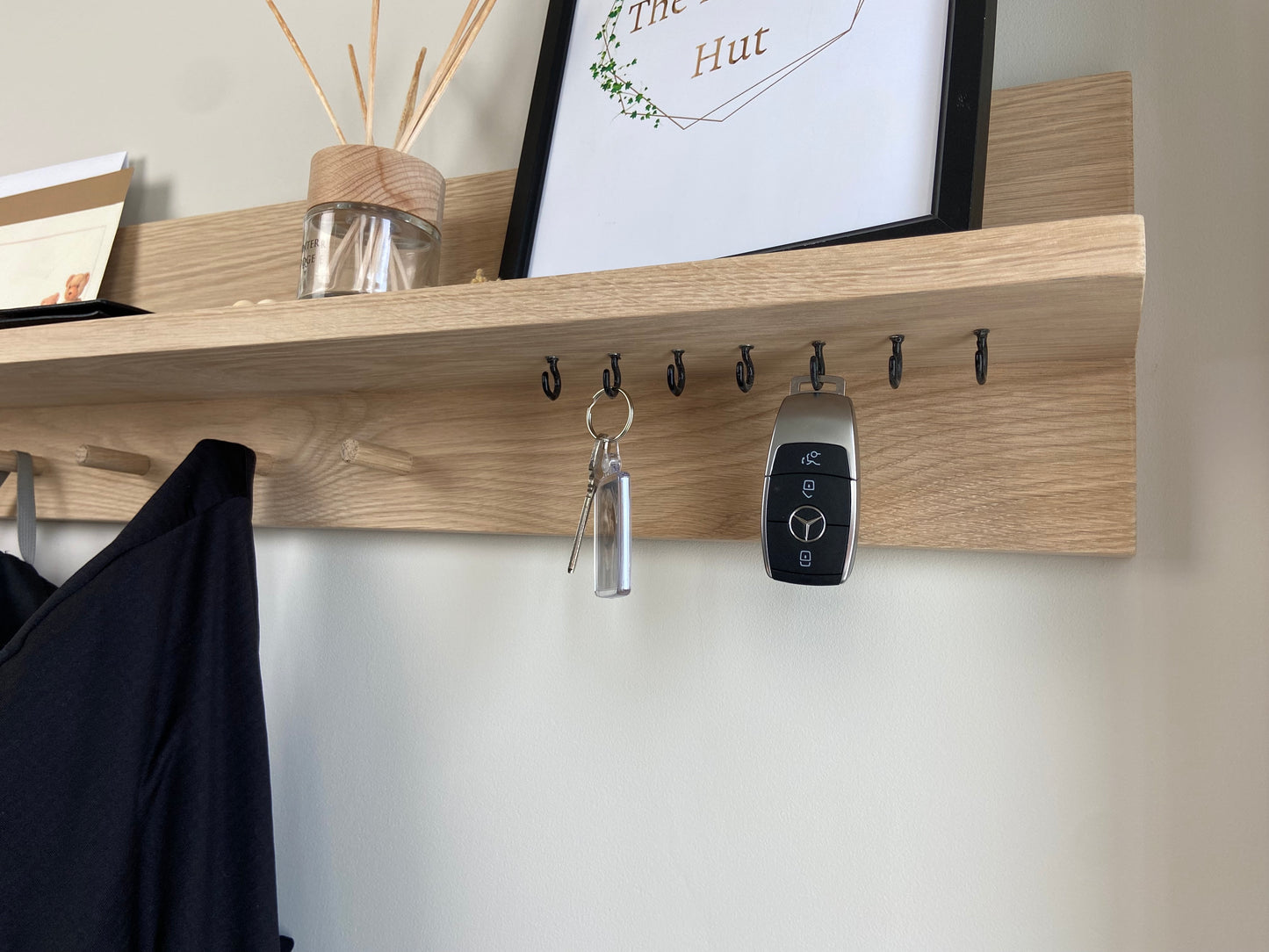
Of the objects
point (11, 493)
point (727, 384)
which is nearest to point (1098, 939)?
point (727, 384)

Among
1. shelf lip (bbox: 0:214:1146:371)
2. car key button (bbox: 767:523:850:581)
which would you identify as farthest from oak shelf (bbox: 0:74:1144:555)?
car key button (bbox: 767:523:850:581)

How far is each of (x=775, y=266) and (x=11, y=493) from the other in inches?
31.4

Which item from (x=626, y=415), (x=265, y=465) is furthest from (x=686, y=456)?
(x=265, y=465)

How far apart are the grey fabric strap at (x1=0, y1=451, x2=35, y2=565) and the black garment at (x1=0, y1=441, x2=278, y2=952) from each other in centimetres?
24

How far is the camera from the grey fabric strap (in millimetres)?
811

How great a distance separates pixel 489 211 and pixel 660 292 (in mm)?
329

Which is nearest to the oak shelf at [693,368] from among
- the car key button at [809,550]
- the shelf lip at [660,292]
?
the shelf lip at [660,292]

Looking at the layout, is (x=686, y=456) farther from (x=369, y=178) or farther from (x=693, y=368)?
(x=369, y=178)

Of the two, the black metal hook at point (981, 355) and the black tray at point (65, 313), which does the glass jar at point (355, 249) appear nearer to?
the black tray at point (65, 313)

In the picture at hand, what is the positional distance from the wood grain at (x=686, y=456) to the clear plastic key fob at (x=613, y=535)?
10cm

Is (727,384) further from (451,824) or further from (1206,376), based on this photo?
(451,824)

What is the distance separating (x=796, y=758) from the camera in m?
0.61

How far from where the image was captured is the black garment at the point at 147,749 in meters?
0.56

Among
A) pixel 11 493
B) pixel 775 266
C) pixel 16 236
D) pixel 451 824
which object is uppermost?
pixel 16 236
